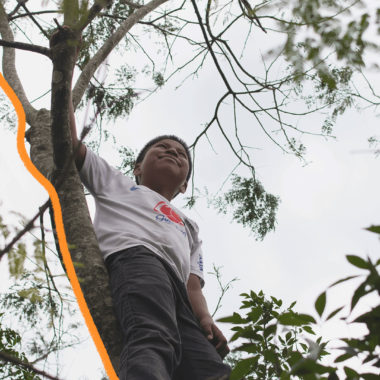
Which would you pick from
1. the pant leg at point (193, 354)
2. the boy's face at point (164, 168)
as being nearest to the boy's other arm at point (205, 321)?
the pant leg at point (193, 354)

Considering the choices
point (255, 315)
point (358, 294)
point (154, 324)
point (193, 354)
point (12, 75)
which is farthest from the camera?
point (12, 75)

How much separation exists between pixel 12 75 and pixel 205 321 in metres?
1.38

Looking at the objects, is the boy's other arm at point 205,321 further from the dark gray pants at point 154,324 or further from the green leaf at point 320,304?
the green leaf at point 320,304

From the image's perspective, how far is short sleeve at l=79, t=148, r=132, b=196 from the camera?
1.71 metres

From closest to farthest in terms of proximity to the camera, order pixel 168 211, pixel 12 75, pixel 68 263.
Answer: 1. pixel 68 263
2. pixel 168 211
3. pixel 12 75

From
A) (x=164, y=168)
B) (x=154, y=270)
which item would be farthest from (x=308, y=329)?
(x=164, y=168)

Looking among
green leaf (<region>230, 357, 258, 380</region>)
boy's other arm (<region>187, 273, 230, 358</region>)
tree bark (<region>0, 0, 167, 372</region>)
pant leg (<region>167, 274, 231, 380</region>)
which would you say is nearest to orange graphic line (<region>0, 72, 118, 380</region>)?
tree bark (<region>0, 0, 167, 372</region>)

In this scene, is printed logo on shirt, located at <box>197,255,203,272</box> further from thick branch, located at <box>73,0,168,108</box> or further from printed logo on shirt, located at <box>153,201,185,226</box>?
thick branch, located at <box>73,0,168,108</box>

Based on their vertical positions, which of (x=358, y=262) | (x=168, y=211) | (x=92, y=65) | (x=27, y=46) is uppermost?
(x=92, y=65)

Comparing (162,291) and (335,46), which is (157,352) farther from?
(335,46)

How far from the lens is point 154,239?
5.28ft

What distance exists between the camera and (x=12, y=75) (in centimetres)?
202

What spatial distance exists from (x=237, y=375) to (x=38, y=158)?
0.98 m

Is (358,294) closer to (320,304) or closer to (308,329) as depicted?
(320,304)
